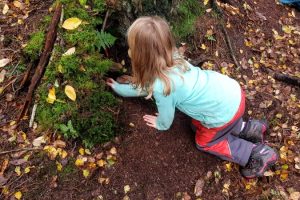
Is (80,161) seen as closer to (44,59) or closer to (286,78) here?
(44,59)

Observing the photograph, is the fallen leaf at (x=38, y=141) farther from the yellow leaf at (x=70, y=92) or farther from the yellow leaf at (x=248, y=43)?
the yellow leaf at (x=248, y=43)

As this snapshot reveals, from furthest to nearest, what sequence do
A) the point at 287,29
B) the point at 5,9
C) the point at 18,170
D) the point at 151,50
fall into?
the point at 287,29 → the point at 5,9 → the point at 18,170 → the point at 151,50

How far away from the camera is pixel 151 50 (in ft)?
8.99

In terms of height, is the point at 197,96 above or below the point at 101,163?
above

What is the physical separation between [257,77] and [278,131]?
0.91 m

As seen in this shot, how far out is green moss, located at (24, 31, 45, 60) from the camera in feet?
11.3

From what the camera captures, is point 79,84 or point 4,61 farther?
point 4,61

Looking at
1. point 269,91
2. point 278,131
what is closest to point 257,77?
point 269,91

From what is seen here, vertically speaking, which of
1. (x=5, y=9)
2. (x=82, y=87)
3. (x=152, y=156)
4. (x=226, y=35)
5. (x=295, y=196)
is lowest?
(x=295, y=196)

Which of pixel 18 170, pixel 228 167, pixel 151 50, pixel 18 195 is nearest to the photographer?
pixel 151 50

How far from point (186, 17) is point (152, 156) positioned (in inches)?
70.9

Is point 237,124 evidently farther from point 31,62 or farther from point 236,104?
point 31,62

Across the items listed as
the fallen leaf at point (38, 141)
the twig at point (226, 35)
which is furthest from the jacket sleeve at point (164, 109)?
the twig at point (226, 35)

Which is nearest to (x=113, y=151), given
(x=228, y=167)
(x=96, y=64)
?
(x=96, y=64)
